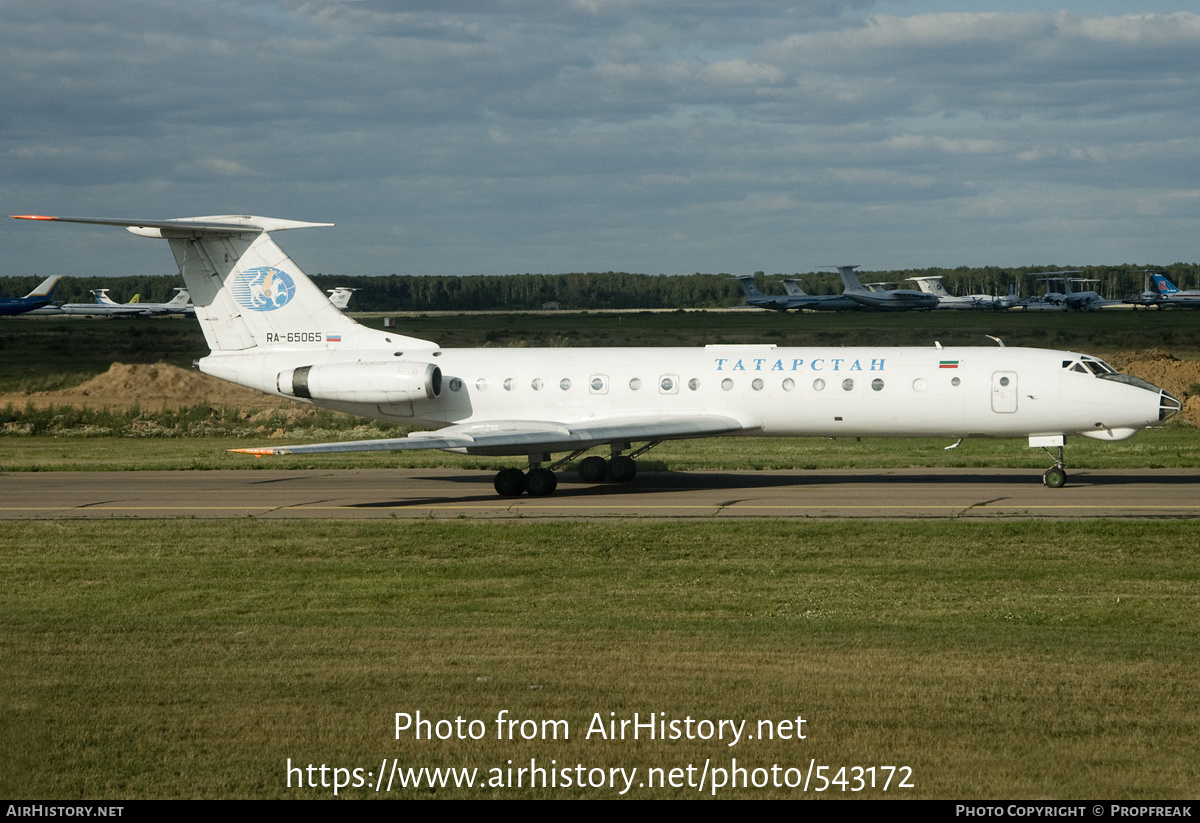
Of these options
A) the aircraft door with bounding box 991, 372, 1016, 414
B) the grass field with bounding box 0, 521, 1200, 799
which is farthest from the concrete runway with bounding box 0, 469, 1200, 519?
the grass field with bounding box 0, 521, 1200, 799

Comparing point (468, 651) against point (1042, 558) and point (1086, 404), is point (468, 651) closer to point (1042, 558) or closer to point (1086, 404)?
point (1042, 558)

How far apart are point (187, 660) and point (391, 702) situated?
2.63 metres

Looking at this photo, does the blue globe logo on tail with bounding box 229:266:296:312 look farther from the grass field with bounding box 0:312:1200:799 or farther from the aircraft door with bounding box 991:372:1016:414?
the aircraft door with bounding box 991:372:1016:414

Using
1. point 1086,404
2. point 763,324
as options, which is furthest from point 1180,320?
point 1086,404

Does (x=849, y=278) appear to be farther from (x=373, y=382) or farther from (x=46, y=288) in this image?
(x=373, y=382)

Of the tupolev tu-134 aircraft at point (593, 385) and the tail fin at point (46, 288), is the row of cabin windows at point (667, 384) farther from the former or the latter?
the tail fin at point (46, 288)

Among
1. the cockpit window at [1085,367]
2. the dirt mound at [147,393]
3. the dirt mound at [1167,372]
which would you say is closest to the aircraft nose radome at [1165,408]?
the cockpit window at [1085,367]

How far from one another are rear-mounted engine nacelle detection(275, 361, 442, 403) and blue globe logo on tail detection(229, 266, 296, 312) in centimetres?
216

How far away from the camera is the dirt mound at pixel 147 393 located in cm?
4494

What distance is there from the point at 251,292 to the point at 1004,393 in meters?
16.1

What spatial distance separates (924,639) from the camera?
40.1 feet

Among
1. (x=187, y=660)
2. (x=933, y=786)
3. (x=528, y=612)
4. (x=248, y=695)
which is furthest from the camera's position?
(x=528, y=612)

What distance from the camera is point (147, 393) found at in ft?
153

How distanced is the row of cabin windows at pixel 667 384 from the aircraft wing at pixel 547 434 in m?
0.65
